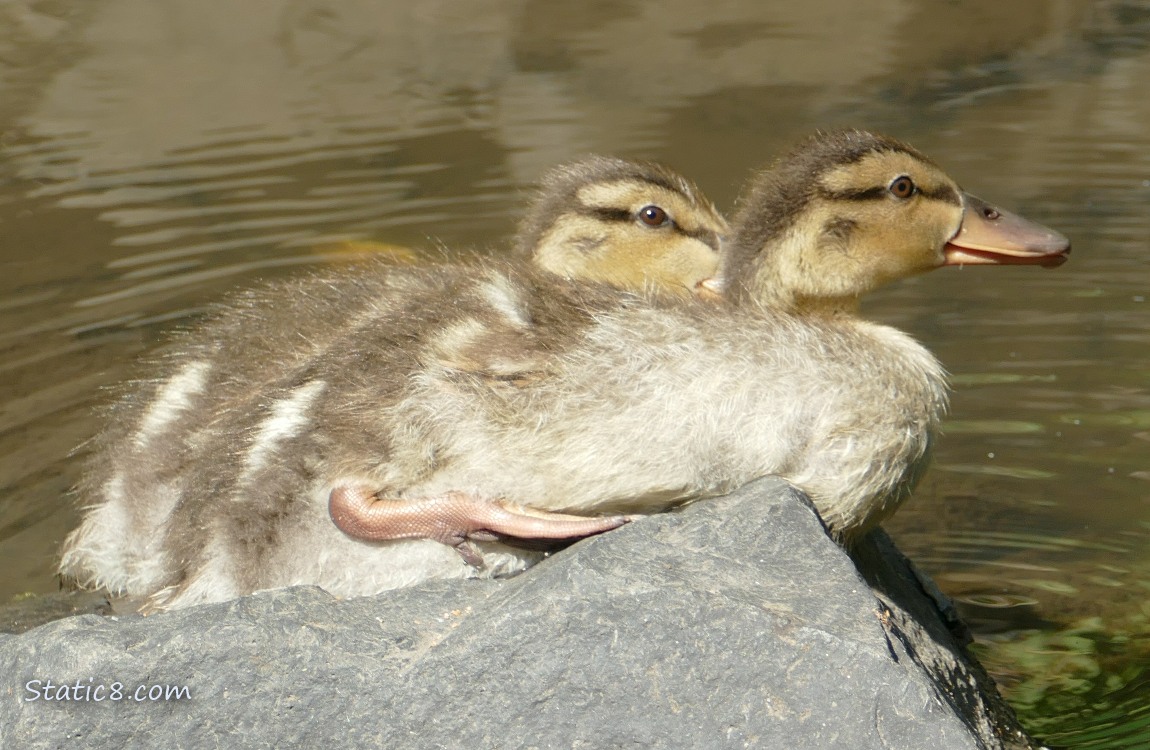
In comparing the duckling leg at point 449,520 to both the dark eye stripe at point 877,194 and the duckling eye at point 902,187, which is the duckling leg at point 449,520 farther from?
the duckling eye at point 902,187

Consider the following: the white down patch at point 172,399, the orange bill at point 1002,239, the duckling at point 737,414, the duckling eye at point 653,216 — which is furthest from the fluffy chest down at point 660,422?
the duckling eye at point 653,216

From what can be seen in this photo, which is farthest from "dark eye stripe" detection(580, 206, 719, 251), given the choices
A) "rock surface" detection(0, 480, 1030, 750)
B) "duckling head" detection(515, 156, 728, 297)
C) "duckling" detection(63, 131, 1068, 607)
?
"rock surface" detection(0, 480, 1030, 750)

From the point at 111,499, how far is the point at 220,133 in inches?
189

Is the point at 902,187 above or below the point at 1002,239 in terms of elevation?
above

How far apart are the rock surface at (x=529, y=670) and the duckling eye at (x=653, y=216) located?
1.64 metres

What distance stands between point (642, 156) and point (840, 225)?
4.21m

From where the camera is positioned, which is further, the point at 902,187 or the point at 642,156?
the point at 642,156

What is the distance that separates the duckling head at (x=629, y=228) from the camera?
4.07m

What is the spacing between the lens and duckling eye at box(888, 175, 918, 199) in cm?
350

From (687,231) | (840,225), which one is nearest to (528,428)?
(840,225)

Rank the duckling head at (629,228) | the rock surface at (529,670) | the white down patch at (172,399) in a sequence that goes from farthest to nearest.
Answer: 1. the duckling head at (629,228)
2. the white down patch at (172,399)
3. the rock surface at (529,670)

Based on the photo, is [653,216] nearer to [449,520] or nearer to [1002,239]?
[1002,239]

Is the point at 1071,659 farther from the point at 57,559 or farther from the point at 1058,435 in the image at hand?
the point at 57,559

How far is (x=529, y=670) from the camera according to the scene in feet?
7.95
